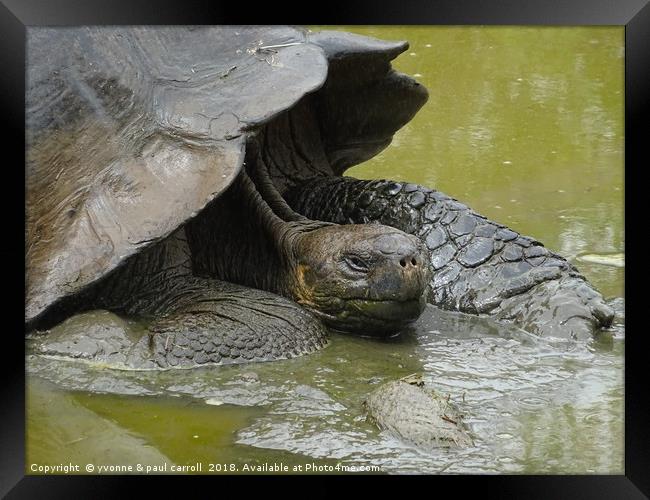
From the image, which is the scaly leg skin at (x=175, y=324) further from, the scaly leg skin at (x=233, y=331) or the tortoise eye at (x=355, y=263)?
the tortoise eye at (x=355, y=263)

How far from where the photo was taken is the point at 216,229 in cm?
447

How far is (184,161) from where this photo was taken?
12.4 feet

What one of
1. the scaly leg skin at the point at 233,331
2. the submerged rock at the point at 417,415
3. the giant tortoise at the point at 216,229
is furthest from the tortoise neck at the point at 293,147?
the submerged rock at the point at 417,415

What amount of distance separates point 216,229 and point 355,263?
90 cm

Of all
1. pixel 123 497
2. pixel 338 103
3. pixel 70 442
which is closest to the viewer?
pixel 123 497

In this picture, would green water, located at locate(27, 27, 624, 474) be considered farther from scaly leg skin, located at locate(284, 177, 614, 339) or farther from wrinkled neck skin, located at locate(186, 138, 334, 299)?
wrinkled neck skin, located at locate(186, 138, 334, 299)

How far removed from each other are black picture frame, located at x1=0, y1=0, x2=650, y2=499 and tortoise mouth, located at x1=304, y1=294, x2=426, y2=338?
48.8 inches

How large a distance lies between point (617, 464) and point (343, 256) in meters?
1.50

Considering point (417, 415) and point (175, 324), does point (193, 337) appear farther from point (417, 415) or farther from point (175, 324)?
point (417, 415)

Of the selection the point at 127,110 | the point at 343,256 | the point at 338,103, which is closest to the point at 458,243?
the point at 343,256

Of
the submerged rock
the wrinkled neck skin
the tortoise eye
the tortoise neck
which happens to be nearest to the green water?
the submerged rock

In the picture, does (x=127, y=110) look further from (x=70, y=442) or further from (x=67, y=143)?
(x=70, y=442)

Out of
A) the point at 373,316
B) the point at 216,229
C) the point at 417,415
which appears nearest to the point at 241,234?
the point at 216,229
